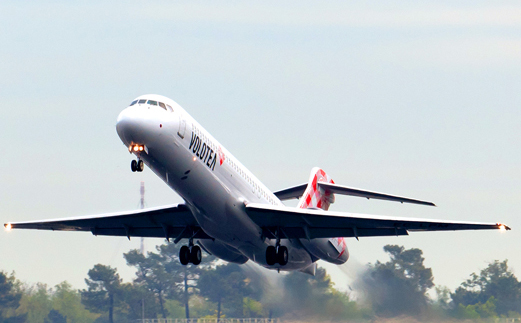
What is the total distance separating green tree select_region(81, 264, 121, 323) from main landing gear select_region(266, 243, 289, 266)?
20.4 m

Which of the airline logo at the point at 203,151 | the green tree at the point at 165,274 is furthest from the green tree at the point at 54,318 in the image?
the airline logo at the point at 203,151

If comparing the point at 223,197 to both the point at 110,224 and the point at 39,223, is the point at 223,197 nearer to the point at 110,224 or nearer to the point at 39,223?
the point at 110,224

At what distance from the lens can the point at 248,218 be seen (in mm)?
30000

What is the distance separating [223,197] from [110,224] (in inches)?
294

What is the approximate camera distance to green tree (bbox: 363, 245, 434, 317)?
4056 centimetres

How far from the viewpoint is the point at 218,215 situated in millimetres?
28984

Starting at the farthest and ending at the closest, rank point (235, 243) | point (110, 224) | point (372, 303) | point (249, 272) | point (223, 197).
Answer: point (249, 272), point (372, 303), point (110, 224), point (235, 243), point (223, 197)

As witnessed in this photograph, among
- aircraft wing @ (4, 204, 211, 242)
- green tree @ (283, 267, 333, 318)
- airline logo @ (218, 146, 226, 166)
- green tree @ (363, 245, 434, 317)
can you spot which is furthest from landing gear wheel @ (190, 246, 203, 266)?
green tree @ (363, 245, 434, 317)

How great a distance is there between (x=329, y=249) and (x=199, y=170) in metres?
8.75

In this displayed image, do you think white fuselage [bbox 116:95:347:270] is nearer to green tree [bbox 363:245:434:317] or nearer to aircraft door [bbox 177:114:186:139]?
aircraft door [bbox 177:114:186:139]

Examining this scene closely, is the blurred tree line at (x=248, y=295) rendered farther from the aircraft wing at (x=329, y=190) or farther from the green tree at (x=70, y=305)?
the aircraft wing at (x=329, y=190)

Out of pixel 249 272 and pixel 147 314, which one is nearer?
pixel 249 272

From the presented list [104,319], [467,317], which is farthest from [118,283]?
[467,317]

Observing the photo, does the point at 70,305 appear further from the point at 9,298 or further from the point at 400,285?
the point at 400,285
